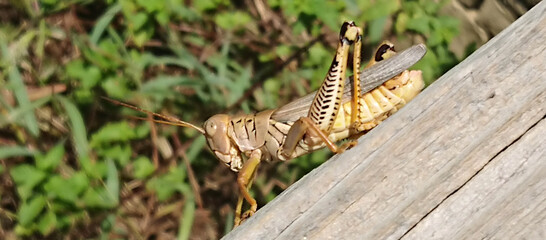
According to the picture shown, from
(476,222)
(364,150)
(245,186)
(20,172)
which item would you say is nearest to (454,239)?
(476,222)

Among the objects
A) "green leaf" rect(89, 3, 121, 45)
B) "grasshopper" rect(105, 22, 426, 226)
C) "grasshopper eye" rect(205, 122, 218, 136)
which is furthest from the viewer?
"green leaf" rect(89, 3, 121, 45)

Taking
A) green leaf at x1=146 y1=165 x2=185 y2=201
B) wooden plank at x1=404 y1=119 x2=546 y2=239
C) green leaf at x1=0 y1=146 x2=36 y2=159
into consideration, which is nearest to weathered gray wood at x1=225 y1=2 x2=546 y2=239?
wooden plank at x1=404 y1=119 x2=546 y2=239

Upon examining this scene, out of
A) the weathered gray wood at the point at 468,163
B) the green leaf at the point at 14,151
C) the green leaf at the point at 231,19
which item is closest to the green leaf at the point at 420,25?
the green leaf at the point at 231,19

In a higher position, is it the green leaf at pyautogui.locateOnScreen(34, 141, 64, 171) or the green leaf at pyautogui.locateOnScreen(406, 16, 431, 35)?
the green leaf at pyautogui.locateOnScreen(34, 141, 64, 171)

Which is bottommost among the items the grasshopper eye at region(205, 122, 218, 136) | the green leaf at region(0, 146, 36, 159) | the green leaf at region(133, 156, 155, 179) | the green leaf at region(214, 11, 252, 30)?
the green leaf at region(133, 156, 155, 179)

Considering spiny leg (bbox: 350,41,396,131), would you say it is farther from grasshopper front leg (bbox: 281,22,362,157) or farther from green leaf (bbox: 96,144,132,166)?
green leaf (bbox: 96,144,132,166)

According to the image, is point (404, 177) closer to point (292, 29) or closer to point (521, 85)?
point (521, 85)

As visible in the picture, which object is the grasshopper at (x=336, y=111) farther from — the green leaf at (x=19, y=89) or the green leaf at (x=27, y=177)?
the green leaf at (x=19, y=89)
